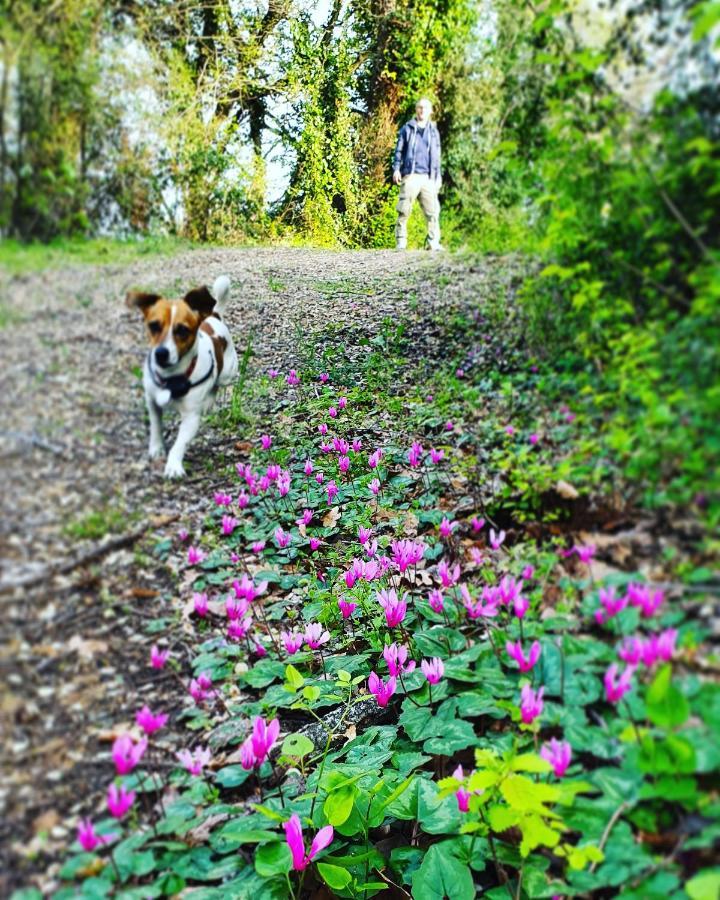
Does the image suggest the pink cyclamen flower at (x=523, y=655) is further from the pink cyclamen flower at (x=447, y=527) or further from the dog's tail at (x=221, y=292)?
the dog's tail at (x=221, y=292)

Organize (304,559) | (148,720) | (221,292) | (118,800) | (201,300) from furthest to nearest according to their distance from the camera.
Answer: (304,559)
(221,292)
(201,300)
(148,720)
(118,800)

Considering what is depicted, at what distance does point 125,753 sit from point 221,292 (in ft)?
3.35

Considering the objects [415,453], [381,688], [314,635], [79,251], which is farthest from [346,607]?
[79,251]

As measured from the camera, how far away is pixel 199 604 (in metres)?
1.54

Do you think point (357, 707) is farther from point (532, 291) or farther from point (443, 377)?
point (532, 291)

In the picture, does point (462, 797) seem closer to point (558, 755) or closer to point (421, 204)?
point (558, 755)

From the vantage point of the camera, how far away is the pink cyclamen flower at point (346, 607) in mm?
1693

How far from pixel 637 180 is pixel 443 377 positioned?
74cm

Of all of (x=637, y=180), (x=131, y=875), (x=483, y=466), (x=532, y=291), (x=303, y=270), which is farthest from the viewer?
(x=303, y=270)

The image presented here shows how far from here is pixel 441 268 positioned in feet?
5.94

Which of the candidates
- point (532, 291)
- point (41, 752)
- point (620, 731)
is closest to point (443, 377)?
point (532, 291)

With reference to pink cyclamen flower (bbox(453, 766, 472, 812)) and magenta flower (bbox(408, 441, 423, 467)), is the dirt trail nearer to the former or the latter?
magenta flower (bbox(408, 441, 423, 467))

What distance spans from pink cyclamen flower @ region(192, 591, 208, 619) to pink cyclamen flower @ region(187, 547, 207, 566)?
0.23 feet

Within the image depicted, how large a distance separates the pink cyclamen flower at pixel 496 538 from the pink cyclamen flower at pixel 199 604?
0.67 metres
